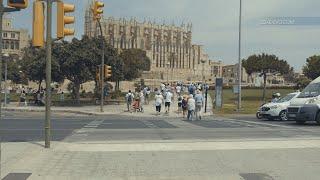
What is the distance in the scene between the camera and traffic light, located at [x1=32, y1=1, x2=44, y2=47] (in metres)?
12.8

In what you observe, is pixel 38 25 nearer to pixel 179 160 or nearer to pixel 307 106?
pixel 179 160

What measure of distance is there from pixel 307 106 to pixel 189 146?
36.8 ft

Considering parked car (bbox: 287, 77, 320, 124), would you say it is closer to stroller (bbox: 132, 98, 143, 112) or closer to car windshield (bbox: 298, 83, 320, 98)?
car windshield (bbox: 298, 83, 320, 98)

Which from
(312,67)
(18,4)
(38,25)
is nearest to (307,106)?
(38,25)

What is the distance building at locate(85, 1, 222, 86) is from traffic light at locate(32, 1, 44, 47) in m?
136

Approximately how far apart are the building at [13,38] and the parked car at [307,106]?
13428 centimetres

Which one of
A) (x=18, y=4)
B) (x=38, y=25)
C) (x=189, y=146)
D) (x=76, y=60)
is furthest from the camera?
(x=76, y=60)

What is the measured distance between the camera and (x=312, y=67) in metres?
74.8

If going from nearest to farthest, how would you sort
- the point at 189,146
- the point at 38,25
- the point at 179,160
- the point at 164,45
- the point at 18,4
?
the point at 18,4 < the point at 179,160 < the point at 38,25 < the point at 189,146 < the point at 164,45

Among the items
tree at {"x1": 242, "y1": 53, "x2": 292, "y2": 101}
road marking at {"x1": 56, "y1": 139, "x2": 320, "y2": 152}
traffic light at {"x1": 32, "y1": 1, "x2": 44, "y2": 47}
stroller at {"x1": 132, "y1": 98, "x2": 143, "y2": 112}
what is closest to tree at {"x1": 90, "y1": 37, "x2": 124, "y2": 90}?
stroller at {"x1": 132, "y1": 98, "x2": 143, "y2": 112}

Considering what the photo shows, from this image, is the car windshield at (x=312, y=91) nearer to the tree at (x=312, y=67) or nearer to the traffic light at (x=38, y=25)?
the traffic light at (x=38, y=25)

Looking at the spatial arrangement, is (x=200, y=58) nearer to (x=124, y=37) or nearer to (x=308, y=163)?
(x=124, y=37)

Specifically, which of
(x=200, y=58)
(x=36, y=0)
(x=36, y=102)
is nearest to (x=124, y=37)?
(x=200, y=58)

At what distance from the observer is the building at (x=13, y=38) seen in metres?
156
